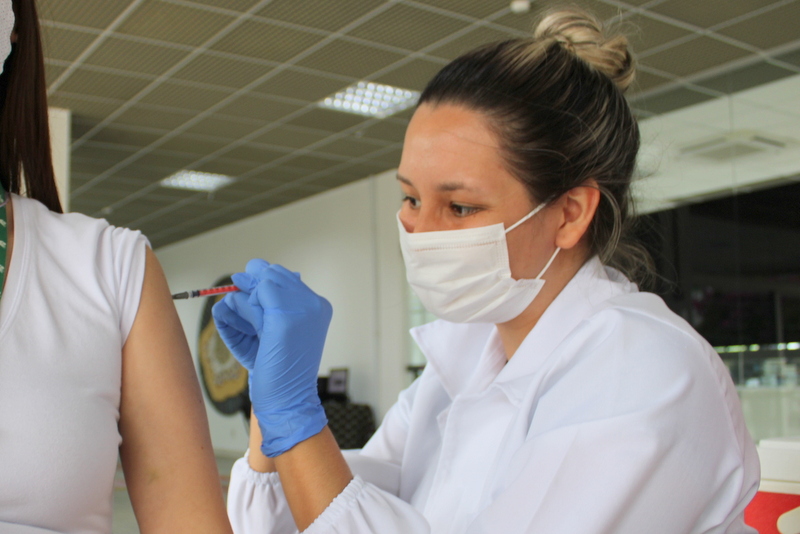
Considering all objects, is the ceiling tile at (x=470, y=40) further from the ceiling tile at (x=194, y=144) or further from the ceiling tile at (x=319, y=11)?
the ceiling tile at (x=194, y=144)

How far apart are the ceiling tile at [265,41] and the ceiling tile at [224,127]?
1.30m

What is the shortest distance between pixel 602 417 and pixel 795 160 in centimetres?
437

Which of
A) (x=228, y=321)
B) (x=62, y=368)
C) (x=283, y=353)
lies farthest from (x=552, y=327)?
(x=62, y=368)

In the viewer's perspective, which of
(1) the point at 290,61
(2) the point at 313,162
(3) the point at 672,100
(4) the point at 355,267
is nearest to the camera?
(1) the point at 290,61

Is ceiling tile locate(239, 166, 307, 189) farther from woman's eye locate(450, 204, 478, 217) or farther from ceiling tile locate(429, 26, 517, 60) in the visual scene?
woman's eye locate(450, 204, 478, 217)

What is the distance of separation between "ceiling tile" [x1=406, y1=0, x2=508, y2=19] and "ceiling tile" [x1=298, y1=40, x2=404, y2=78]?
70 cm

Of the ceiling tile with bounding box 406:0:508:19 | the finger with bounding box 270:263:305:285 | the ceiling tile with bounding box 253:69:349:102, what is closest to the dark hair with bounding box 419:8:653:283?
the finger with bounding box 270:263:305:285

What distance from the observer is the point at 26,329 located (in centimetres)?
76

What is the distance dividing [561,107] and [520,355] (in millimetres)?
443

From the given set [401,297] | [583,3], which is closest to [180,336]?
[583,3]

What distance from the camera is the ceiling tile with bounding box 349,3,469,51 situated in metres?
4.29

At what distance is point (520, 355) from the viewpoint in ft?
4.43

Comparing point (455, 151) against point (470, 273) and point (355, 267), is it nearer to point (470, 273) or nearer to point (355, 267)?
point (470, 273)

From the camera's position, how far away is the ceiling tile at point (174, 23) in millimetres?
Answer: 4230
